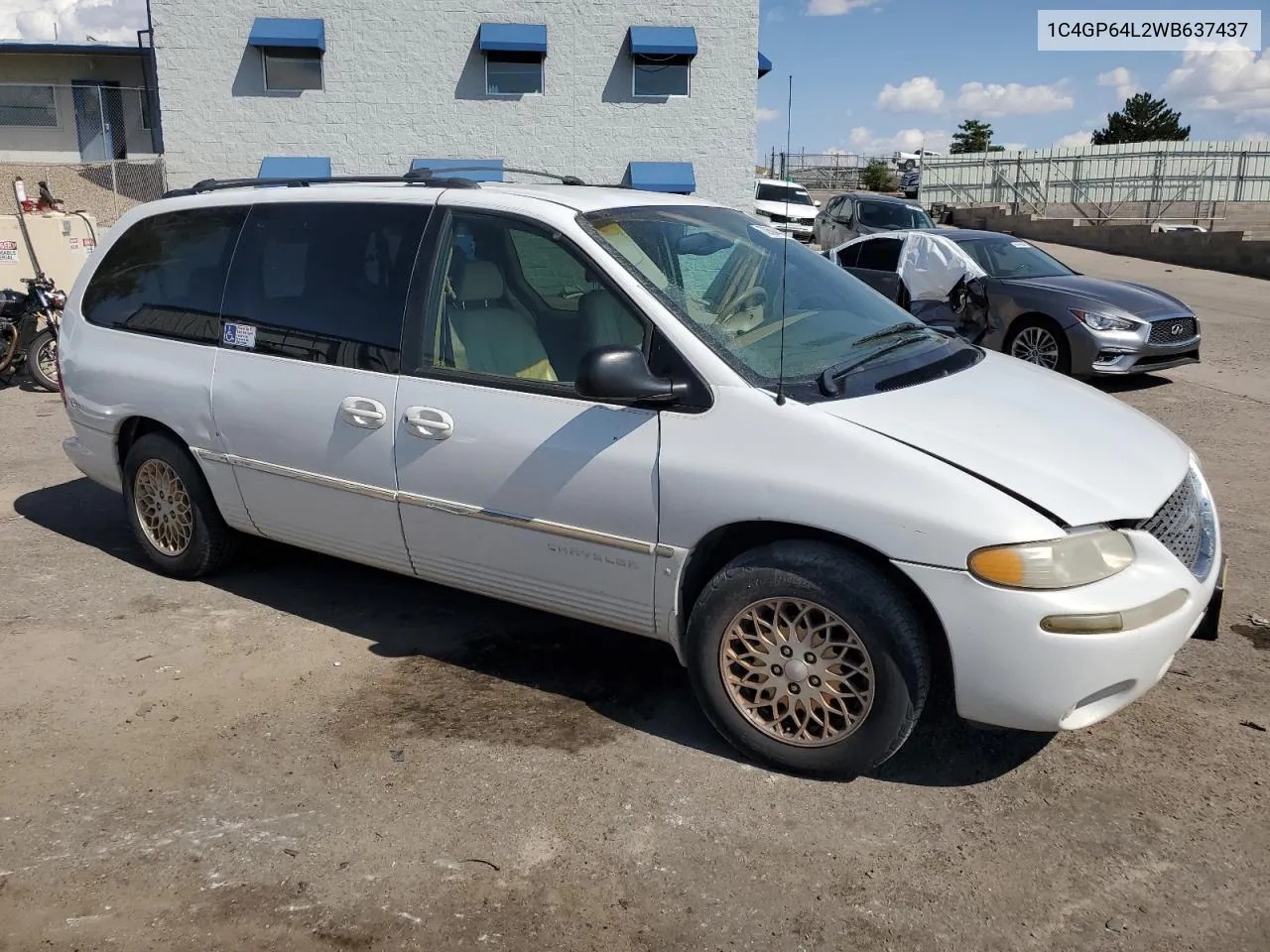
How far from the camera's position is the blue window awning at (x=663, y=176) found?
62.4 feet

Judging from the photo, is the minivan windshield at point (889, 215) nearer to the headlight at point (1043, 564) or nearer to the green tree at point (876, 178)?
the headlight at point (1043, 564)

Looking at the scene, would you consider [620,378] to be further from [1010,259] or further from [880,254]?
[880,254]

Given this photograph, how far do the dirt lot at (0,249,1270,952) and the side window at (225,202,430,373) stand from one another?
126cm

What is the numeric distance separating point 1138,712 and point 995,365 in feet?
4.56

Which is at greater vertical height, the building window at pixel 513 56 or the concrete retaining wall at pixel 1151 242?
the building window at pixel 513 56

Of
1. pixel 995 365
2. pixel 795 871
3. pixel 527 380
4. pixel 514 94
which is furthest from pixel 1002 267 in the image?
pixel 514 94

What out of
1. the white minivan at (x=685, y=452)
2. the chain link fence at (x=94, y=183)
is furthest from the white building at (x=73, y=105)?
the white minivan at (x=685, y=452)

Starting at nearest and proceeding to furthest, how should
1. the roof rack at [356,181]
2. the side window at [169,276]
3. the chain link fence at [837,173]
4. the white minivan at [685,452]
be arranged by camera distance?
the white minivan at [685,452] < the roof rack at [356,181] < the side window at [169,276] < the chain link fence at [837,173]

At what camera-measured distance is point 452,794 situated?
348 centimetres

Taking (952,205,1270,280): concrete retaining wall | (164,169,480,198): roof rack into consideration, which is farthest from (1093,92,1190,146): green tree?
(164,169,480,198): roof rack

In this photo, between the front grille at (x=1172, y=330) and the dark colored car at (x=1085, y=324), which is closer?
the dark colored car at (x=1085, y=324)

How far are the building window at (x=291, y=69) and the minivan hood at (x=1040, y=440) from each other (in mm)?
17574

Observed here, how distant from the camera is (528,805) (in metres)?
3.42

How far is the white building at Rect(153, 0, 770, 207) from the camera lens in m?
18.6
